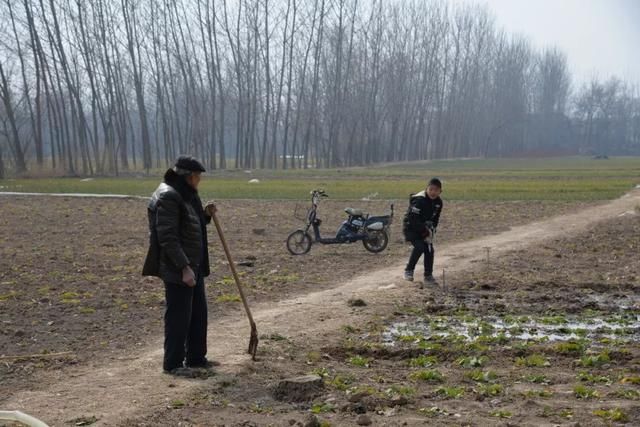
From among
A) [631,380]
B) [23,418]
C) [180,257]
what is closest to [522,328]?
[631,380]

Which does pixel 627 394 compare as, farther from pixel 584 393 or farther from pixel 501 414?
pixel 501 414

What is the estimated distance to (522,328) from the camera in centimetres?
973

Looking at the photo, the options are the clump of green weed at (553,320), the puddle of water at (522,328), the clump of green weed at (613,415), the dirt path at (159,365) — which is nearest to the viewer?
the clump of green weed at (613,415)

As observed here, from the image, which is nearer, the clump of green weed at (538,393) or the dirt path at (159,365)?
the dirt path at (159,365)

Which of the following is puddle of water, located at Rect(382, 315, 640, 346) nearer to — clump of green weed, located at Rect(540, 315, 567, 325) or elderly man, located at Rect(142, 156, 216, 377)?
clump of green weed, located at Rect(540, 315, 567, 325)

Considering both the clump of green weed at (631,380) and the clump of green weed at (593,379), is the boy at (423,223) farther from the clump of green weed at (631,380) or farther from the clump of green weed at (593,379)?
the clump of green weed at (631,380)

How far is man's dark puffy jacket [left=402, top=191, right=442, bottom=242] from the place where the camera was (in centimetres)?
1316

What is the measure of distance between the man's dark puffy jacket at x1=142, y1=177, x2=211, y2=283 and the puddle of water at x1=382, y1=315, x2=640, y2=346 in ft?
7.62

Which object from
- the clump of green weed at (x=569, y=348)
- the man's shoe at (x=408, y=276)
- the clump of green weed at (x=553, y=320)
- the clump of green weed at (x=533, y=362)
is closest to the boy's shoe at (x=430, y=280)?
the man's shoe at (x=408, y=276)

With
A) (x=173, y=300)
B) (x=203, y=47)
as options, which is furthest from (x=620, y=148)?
(x=173, y=300)

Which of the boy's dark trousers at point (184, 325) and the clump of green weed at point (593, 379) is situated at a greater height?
the boy's dark trousers at point (184, 325)

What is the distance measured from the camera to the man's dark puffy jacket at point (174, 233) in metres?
7.75

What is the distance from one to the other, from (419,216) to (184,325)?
598 cm

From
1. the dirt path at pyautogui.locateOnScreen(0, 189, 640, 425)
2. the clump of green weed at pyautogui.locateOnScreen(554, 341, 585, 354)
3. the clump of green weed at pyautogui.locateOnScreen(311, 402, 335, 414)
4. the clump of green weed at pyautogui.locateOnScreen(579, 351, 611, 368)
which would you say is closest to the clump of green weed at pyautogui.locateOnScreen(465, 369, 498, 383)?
the clump of green weed at pyautogui.locateOnScreen(579, 351, 611, 368)
